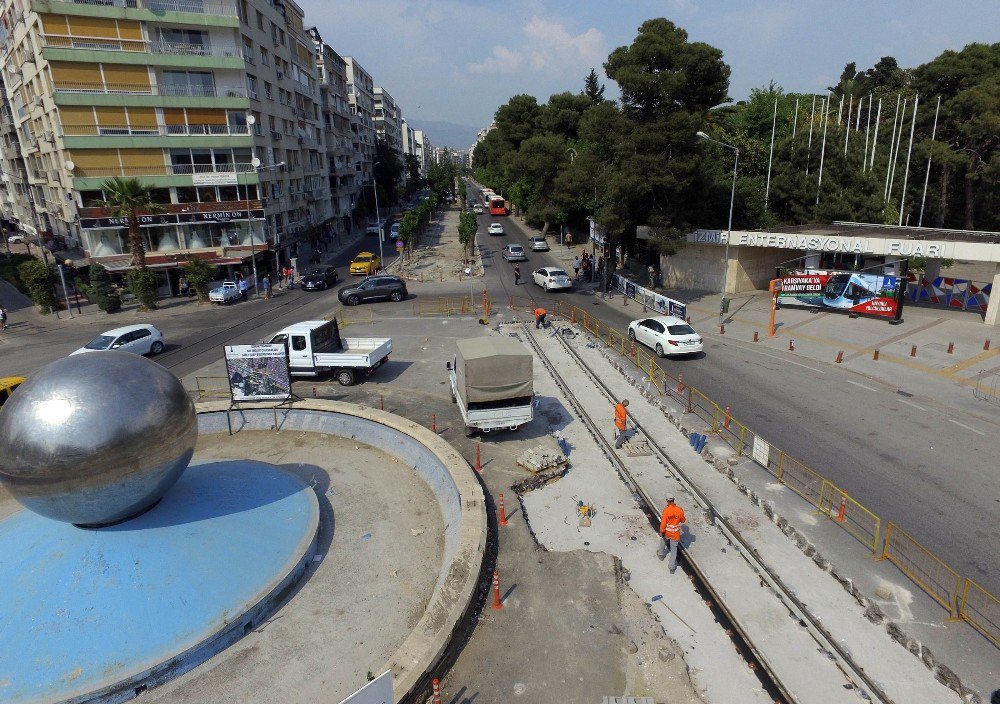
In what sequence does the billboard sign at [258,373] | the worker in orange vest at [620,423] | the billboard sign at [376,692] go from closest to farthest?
the billboard sign at [376,692]
the worker in orange vest at [620,423]
the billboard sign at [258,373]

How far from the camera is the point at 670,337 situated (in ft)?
77.8

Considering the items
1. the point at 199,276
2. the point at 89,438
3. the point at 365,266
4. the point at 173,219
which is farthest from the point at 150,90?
the point at 89,438

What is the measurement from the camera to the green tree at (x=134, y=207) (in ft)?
116

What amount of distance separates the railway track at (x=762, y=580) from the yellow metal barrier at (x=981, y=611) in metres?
2.55

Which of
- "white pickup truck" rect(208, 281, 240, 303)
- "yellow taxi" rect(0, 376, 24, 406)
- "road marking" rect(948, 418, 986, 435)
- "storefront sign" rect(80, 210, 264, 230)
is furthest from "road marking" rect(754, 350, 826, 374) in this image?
"storefront sign" rect(80, 210, 264, 230)

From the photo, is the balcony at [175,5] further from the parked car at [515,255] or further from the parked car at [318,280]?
the parked car at [515,255]

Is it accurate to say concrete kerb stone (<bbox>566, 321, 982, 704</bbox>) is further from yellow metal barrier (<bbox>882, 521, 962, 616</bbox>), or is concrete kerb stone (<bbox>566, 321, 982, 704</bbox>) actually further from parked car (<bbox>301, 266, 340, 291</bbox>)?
parked car (<bbox>301, 266, 340, 291</bbox>)

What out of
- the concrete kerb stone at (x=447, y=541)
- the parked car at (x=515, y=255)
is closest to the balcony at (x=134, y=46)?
the parked car at (x=515, y=255)

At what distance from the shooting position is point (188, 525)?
10695 millimetres

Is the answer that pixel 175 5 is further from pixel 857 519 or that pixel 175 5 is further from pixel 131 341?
pixel 857 519

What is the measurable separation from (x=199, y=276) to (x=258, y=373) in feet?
78.6

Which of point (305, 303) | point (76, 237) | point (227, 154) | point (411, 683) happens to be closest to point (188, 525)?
point (411, 683)

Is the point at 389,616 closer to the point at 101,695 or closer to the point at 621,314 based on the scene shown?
the point at 101,695

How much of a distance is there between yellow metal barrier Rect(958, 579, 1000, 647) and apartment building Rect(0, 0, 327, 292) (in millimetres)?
43240
